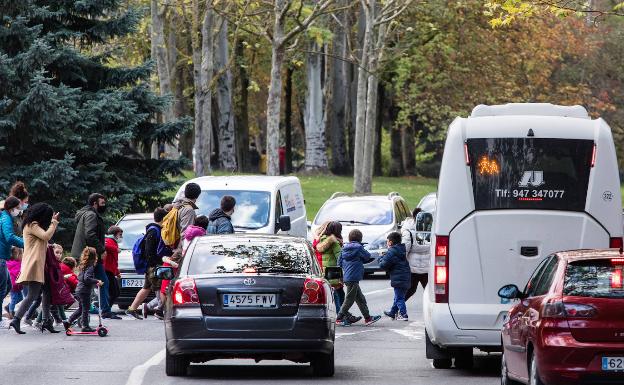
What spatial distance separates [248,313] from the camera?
46.2ft

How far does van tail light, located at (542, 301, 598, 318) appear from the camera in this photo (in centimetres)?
1119

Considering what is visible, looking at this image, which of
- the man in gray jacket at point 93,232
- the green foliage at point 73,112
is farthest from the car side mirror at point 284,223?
the green foliage at point 73,112

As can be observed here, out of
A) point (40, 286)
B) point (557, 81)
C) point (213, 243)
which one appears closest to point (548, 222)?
point (213, 243)

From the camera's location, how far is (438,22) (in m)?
63.0

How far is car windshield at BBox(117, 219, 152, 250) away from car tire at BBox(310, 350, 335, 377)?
10035 millimetres

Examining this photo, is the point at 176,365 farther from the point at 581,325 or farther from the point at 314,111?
the point at 314,111

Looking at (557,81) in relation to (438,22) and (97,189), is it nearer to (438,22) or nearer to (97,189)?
(438,22)

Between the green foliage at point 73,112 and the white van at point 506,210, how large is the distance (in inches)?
672

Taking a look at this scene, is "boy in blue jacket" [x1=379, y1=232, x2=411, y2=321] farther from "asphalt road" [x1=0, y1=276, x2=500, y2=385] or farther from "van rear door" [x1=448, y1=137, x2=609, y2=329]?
"van rear door" [x1=448, y1=137, x2=609, y2=329]

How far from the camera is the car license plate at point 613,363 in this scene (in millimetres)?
11164

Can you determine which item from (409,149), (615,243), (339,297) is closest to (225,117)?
(409,149)

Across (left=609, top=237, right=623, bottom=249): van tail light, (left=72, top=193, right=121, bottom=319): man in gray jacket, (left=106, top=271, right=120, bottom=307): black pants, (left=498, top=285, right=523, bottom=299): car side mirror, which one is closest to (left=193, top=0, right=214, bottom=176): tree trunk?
(left=106, top=271, right=120, bottom=307): black pants

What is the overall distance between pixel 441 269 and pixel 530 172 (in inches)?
50.5

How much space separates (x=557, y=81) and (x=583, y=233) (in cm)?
5887
